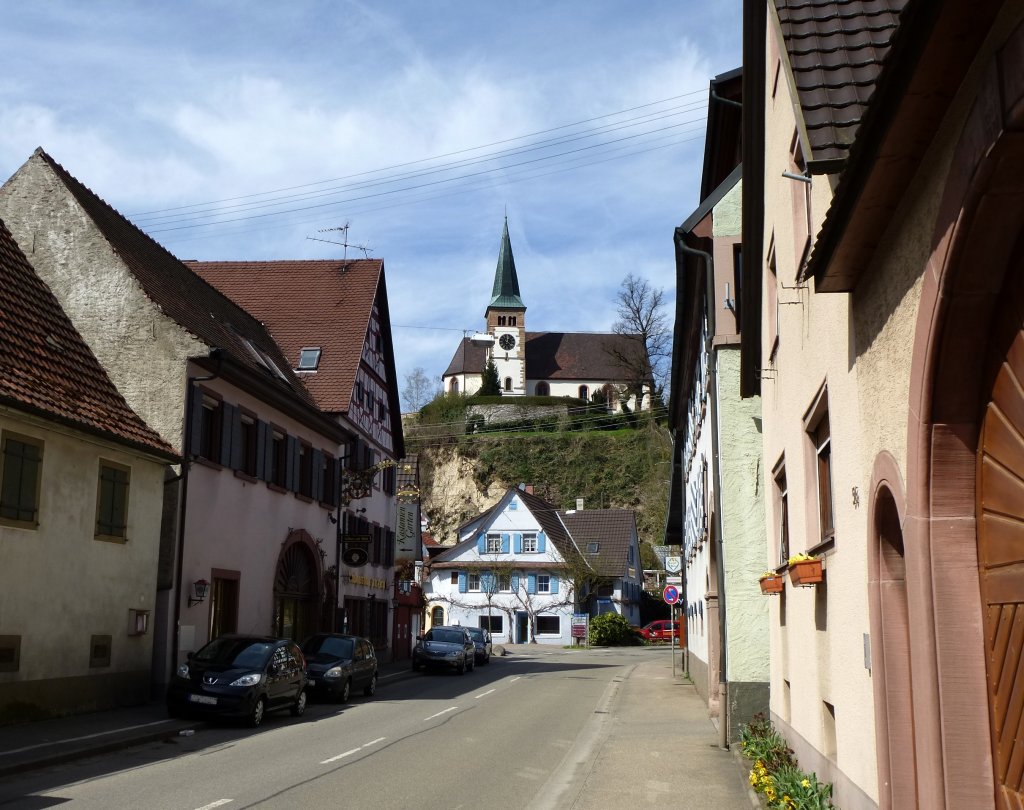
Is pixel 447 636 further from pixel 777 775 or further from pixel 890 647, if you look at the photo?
pixel 890 647

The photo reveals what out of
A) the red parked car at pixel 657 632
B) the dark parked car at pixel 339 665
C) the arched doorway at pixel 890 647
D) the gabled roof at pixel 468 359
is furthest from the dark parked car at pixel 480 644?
the gabled roof at pixel 468 359

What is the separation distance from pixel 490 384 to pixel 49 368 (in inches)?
3545

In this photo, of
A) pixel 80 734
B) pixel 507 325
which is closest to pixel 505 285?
pixel 507 325

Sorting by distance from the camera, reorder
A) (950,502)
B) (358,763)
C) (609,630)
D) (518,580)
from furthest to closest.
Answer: (518,580)
(609,630)
(358,763)
(950,502)

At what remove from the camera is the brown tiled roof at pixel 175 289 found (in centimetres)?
2394

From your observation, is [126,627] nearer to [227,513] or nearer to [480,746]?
[227,513]

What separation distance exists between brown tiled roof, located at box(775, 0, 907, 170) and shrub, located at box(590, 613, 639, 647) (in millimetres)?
57843

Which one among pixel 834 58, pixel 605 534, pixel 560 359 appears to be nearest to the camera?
pixel 834 58

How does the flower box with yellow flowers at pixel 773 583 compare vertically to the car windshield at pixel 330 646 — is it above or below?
above

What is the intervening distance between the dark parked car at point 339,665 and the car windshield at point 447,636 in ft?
34.0

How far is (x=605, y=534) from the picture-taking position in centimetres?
7225

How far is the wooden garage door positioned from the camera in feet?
16.7

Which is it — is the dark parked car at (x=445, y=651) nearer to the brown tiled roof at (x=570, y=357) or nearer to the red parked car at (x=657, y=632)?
the red parked car at (x=657, y=632)

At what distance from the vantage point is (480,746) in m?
15.7
